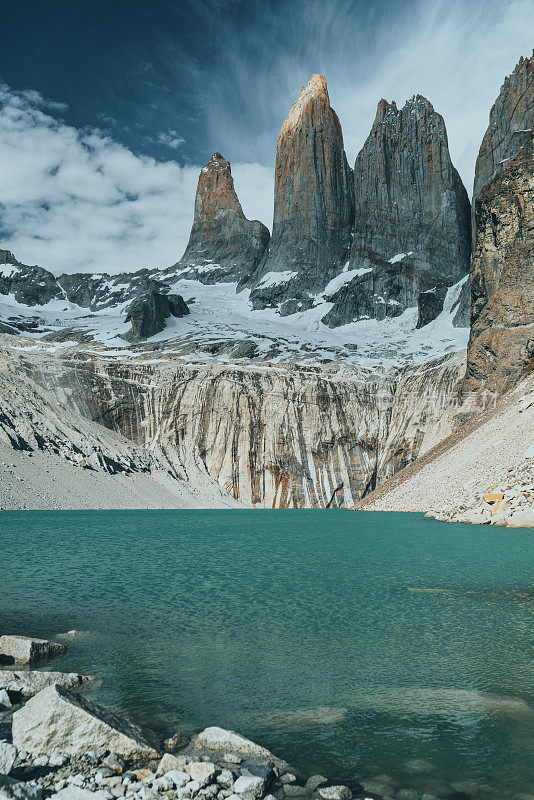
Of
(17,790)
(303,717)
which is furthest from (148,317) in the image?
(17,790)

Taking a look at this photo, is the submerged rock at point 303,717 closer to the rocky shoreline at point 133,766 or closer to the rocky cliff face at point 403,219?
the rocky shoreline at point 133,766

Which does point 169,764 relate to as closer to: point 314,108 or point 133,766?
point 133,766

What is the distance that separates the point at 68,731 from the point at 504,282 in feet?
216

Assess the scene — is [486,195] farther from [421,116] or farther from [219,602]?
[421,116]

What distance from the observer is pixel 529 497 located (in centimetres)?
3575

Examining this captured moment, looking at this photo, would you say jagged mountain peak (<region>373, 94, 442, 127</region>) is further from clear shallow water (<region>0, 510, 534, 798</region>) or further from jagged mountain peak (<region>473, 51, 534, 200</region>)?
clear shallow water (<region>0, 510, 534, 798</region>)

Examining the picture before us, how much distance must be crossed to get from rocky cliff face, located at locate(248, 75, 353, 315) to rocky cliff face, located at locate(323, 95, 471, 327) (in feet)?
15.6

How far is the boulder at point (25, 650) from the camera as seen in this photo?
10008 mm

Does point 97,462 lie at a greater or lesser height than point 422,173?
lesser

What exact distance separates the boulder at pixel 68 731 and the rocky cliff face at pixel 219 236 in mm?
167096

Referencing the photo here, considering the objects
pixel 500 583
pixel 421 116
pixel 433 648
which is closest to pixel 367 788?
pixel 433 648

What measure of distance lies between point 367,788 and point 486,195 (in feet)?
237

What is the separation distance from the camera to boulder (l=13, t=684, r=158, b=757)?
20.9ft

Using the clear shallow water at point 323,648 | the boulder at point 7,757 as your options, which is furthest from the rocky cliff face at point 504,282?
the boulder at point 7,757
